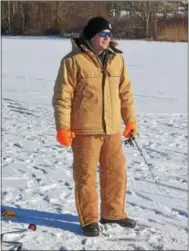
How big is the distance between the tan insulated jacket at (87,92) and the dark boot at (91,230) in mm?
626

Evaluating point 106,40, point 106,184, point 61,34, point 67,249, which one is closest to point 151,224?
point 106,184

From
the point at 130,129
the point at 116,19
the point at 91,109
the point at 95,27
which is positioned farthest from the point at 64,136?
the point at 116,19

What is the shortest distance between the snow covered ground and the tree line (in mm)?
10621

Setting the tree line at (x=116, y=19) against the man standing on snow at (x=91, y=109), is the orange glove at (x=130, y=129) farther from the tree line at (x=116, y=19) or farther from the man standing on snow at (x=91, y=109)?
the tree line at (x=116, y=19)

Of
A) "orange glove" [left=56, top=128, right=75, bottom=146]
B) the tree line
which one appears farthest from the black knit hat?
the tree line

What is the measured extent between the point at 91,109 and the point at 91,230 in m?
0.80

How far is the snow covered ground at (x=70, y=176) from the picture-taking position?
394 cm

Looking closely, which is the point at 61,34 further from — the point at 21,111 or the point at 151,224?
the point at 151,224

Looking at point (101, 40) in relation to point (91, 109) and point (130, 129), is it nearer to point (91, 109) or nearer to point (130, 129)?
point (91, 109)

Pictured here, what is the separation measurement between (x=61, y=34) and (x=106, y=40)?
23.4 meters

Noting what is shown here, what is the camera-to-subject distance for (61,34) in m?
27.0

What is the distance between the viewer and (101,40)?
3.91m

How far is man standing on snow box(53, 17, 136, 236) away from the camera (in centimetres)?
385

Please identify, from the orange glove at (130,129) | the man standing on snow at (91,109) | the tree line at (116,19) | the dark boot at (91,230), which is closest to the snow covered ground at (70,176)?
the dark boot at (91,230)
